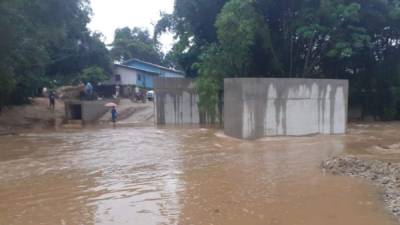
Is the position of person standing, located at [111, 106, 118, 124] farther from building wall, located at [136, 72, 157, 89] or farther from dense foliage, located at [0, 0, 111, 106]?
building wall, located at [136, 72, 157, 89]

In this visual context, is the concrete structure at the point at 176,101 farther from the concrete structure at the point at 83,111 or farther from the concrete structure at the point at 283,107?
the concrete structure at the point at 283,107

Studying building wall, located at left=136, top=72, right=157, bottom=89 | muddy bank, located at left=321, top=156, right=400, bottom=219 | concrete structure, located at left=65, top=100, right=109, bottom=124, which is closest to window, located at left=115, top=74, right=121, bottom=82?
building wall, located at left=136, top=72, right=157, bottom=89

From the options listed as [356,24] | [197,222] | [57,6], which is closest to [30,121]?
[57,6]

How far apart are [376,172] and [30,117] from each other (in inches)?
888

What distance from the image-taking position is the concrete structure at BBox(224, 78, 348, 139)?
16.5 m

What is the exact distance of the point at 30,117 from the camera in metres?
26.6

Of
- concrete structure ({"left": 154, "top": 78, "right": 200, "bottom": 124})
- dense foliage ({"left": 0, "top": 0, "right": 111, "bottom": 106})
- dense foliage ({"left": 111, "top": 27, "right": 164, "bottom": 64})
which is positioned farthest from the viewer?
dense foliage ({"left": 111, "top": 27, "right": 164, "bottom": 64})

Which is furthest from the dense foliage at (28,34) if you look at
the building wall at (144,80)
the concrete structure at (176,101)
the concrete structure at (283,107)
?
the building wall at (144,80)

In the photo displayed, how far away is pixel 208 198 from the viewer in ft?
25.6

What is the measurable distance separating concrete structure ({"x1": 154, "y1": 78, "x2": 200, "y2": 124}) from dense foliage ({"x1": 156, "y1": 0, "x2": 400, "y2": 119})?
Answer: 1.69 meters

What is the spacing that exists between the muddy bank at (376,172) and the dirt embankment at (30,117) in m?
18.0

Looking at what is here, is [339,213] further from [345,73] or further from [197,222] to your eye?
[345,73]

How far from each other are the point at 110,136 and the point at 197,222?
563 inches

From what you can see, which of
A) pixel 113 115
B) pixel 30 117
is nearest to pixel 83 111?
pixel 113 115
